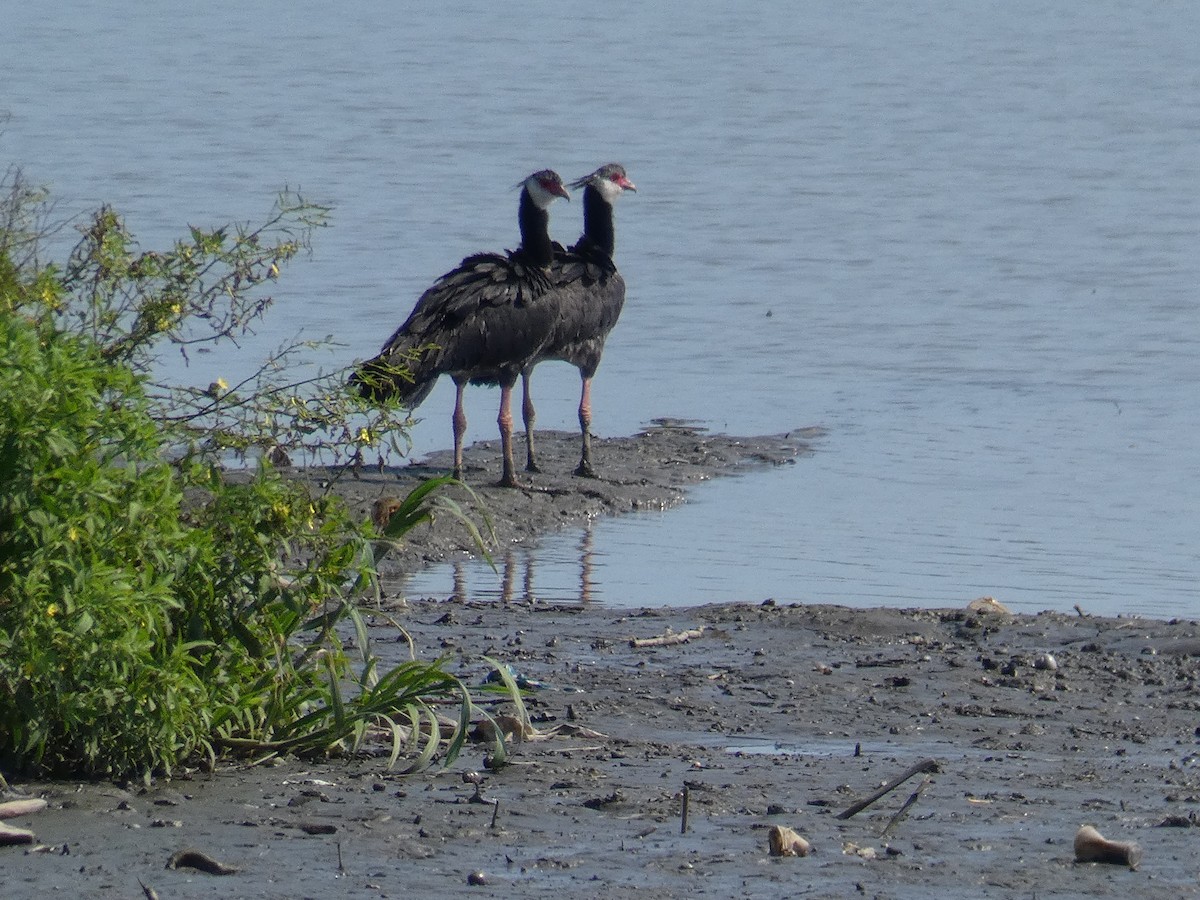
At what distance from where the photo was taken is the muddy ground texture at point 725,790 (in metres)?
4.70

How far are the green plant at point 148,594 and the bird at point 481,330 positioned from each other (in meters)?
4.88

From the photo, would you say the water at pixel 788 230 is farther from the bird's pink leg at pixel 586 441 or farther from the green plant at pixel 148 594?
the green plant at pixel 148 594

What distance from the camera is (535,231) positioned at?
12359 mm

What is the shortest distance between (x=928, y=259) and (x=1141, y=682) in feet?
43.1

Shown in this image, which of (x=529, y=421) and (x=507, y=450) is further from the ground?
(x=529, y=421)

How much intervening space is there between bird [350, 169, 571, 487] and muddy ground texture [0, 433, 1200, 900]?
141 inches

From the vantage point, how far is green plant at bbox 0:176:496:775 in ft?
16.0

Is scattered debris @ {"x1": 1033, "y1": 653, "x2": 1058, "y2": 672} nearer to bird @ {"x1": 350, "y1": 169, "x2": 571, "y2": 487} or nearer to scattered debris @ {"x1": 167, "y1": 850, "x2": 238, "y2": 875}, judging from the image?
scattered debris @ {"x1": 167, "y1": 850, "x2": 238, "y2": 875}

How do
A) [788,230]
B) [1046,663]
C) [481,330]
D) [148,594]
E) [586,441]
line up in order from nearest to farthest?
1. [148,594]
2. [1046,663]
3. [481,330]
4. [586,441]
5. [788,230]

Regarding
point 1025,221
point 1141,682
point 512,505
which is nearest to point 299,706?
point 1141,682

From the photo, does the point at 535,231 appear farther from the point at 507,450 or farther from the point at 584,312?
the point at 507,450

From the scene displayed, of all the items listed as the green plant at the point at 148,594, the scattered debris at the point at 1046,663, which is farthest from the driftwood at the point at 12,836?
the scattered debris at the point at 1046,663

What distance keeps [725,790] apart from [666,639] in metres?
2.20

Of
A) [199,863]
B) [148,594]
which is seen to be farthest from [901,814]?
[148,594]
